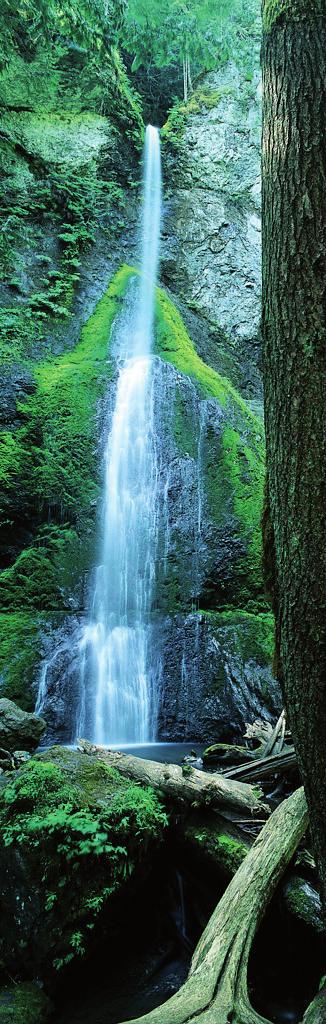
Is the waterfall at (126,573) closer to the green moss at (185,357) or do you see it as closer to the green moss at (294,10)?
the green moss at (185,357)

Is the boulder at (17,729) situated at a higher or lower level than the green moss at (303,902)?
higher

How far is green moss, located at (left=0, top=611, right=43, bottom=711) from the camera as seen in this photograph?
26.2 ft

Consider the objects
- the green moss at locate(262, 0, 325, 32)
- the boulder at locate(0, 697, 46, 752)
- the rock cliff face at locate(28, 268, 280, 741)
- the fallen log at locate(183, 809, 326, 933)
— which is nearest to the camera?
the green moss at locate(262, 0, 325, 32)

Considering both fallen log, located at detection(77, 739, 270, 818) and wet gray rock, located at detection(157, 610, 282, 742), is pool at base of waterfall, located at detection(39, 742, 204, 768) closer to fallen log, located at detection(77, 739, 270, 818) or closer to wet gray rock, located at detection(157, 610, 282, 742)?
wet gray rock, located at detection(157, 610, 282, 742)

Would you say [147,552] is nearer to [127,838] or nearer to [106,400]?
[106,400]

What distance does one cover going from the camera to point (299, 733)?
168 centimetres

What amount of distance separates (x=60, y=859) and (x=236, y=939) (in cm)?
106

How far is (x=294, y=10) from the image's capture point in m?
1.80

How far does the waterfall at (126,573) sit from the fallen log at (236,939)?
515cm

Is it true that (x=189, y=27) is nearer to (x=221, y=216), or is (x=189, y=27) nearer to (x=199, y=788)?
(x=221, y=216)

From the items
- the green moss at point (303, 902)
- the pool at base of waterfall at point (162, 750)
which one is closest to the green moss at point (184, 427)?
the pool at base of waterfall at point (162, 750)

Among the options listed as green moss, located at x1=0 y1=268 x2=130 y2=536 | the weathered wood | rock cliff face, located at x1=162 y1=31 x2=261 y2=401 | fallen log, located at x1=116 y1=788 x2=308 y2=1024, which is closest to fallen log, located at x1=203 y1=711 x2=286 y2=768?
the weathered wood

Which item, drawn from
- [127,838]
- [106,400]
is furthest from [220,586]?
[127,838]

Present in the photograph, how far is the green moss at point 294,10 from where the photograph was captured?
178 cm
